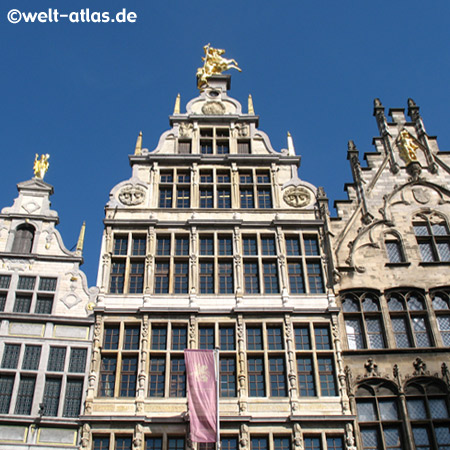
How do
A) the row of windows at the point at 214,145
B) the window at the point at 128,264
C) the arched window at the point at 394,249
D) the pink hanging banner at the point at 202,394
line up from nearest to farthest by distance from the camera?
the pink hanging banner at the point at 202,394 → the window at the point at 128,264 → the arched window at the point at 394,249 → the row of windows at the point at 214,145

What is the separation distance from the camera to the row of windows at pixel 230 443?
766 inches

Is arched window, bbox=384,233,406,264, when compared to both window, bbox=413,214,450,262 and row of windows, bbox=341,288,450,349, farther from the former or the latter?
row of windows, bbox=341,288,450,349

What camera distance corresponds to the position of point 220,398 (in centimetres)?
2047

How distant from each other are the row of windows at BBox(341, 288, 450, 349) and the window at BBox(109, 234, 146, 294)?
292 inches

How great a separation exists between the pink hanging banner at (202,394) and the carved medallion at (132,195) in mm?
8083

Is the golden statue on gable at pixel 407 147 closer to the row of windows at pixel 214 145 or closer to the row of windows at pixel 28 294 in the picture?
the row of windows at pixel 214 145

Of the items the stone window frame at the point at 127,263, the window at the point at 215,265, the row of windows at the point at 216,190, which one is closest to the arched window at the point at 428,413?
the window at the point at 215,265

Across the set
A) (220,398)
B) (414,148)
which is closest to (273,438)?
(220,398)

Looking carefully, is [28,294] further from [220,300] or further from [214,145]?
[214,145]

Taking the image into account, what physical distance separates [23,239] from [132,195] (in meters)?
4.54

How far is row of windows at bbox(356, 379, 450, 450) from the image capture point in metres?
19.8

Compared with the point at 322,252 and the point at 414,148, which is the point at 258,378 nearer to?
the point at 322,252

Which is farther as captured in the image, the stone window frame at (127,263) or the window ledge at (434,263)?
the window ledge at (434,263)

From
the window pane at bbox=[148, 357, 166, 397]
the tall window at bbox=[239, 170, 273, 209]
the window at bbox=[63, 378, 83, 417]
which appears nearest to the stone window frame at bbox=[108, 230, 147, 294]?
the window pane at bbox=[148, 357, 166, 397]
